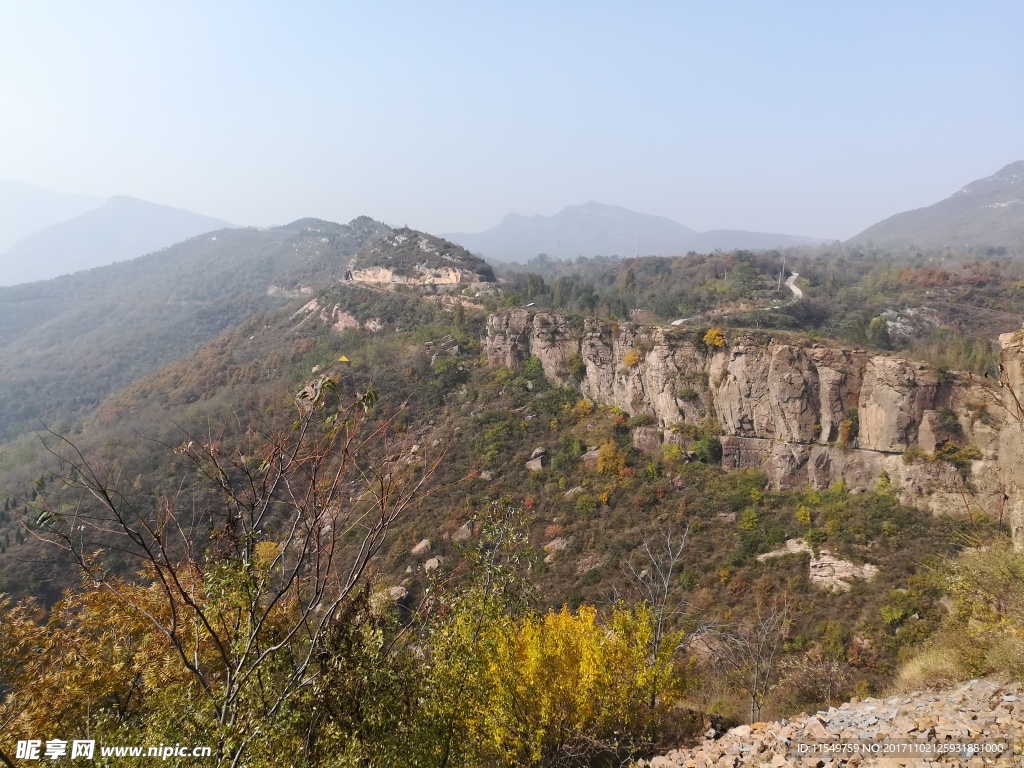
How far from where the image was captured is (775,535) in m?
22.0

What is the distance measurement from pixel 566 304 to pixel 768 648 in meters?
40.0

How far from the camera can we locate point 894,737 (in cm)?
614

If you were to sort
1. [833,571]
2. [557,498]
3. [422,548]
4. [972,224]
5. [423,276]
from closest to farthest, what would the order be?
[833,571], [422,548], [557,498], [423,276], [972,224]

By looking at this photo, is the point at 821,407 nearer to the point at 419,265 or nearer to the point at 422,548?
the point at 422,548

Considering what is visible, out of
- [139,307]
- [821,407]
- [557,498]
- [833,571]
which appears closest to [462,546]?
[557,498]

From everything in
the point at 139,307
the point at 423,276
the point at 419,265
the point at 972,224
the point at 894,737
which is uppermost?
the point at 972,224

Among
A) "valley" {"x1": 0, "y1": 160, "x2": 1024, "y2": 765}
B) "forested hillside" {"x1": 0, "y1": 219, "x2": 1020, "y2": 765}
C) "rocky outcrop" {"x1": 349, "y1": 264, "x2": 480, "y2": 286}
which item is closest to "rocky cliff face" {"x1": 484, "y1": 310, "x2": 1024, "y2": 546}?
"valley" {"x1": 0, "y1": 160, "x2": 1024, "y2": 765}

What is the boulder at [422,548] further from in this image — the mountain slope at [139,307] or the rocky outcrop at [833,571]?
the mountain slope at [139,307]

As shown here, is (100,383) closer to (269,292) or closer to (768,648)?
(269,292)

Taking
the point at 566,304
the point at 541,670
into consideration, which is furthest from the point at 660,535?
the point at 566,304

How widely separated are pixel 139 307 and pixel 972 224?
772 feet

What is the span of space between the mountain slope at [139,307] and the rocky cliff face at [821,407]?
72.7 metres

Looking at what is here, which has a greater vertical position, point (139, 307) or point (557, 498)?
point (139, 307)

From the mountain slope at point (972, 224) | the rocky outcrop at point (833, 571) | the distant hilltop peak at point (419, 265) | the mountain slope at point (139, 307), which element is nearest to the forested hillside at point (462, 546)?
the rocky outcrop at point (833, 571)
